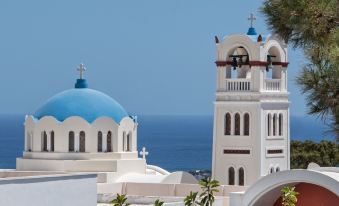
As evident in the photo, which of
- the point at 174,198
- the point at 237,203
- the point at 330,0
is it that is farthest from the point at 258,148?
the point at 330,0

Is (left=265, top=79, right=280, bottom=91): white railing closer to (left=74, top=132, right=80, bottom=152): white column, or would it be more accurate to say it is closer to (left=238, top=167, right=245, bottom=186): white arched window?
(left=238, top=167, right=245, bottom=186): white arched window

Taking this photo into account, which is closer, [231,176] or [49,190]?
[49,190]

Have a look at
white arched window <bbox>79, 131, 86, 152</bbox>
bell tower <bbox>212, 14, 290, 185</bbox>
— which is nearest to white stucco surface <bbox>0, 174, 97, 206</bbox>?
white arched window <bbox>79, 131, 86, 152</bbox>

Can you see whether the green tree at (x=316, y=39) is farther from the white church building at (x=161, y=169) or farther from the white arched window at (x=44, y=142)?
the white arched window at (x=44, y=142)

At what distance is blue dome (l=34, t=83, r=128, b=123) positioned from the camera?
38938 millimetres

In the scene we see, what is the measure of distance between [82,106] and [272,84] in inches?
430

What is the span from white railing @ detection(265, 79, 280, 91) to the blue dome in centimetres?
924

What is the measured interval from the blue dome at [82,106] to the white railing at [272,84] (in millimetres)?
9244

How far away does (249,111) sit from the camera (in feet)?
155

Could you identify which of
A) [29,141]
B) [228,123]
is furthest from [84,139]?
[228,123]

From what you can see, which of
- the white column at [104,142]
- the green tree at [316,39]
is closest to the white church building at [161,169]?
the white column at [104,142]

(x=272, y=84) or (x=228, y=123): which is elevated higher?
(x=272, y=84)

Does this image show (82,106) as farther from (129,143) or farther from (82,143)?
(129,143)

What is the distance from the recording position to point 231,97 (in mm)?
47625
